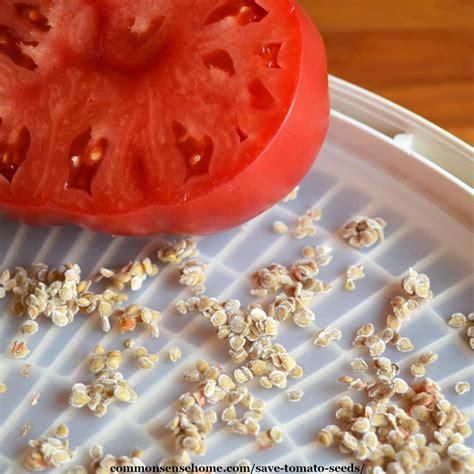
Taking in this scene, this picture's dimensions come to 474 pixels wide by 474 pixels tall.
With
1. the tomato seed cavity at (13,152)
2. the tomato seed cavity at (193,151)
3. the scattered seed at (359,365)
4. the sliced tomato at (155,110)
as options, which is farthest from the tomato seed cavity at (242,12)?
the scattered seed at (359,365)

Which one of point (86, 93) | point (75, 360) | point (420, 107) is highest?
point (86, 93)

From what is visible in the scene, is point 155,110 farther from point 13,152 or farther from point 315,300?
point 315,300

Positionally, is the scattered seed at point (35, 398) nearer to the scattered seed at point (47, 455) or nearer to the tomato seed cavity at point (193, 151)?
the scattered seed at point (47, 455)

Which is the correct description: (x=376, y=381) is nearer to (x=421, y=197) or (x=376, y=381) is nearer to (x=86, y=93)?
(x=421, y=197)

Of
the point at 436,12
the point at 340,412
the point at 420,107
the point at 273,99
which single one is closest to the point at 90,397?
the point at 340,412

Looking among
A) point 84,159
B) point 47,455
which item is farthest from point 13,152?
point 47,455

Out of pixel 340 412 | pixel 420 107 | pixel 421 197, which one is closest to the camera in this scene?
pixel 340 412

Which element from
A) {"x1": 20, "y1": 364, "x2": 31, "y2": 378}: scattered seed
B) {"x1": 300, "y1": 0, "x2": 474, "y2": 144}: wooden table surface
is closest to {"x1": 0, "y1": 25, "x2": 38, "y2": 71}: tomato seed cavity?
{"x1": 20, "y1": 364, "x2": 31, "y2": 378}: scattered seed
